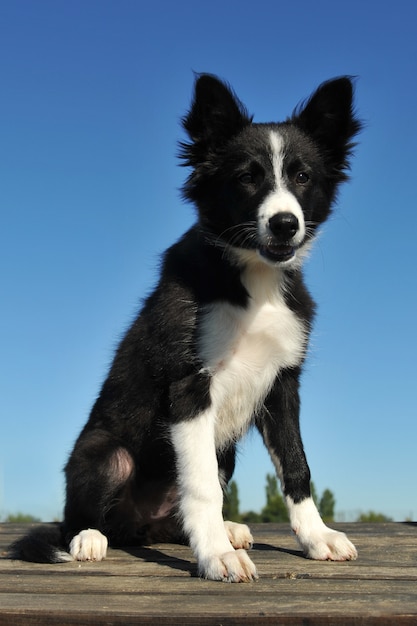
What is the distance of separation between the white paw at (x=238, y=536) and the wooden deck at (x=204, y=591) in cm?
5

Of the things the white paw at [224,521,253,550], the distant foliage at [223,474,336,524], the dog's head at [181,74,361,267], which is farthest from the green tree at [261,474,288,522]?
the dog's head at [181,74,361,267]

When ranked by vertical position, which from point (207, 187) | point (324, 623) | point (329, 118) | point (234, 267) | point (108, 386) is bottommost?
point (324, 623)

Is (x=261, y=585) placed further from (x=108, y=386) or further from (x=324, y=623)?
Answer: (x=108, y=386)

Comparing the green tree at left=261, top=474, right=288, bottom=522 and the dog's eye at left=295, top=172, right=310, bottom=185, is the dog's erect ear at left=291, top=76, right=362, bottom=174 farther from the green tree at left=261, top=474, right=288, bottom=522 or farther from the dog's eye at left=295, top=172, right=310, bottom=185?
the green tree at left=261, top=474, right=288, bottom=522

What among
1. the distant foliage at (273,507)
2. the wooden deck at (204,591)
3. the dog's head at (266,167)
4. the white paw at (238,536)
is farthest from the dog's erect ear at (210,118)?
the distant foliage at (273,507)

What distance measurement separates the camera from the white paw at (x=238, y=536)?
13.4ft

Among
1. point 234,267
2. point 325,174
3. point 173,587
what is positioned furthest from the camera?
point 325,174

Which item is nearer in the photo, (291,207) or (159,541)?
(291,207)

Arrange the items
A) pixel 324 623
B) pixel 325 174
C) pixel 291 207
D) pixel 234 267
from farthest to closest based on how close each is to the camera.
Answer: pixel 325 174 → pixel 234 267 → pixel 291 207 → pixel 324 623

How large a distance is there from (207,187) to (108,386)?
1201 mm

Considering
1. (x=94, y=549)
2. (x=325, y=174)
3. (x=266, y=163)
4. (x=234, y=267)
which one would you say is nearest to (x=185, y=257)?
(x=234, y=267)

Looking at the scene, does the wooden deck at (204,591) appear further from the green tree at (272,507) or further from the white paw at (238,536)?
the green tree at (272,507)

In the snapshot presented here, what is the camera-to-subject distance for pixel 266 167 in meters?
3.79

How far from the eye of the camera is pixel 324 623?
256cm
